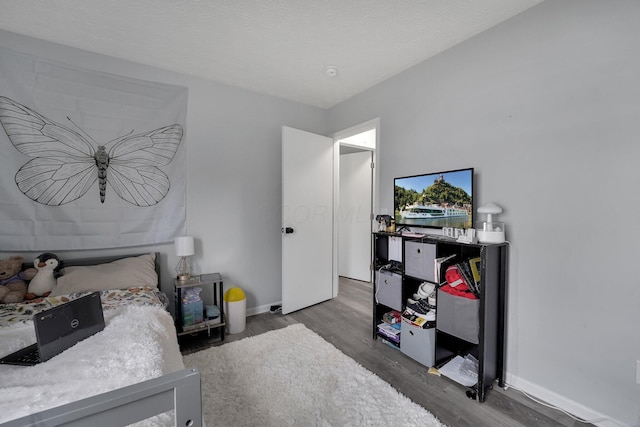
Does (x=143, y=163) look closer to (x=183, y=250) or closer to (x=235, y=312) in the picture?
(x=183, y=250)

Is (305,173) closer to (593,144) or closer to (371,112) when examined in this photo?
(371,112)

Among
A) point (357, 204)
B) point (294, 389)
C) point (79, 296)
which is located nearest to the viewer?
point (294, 389)

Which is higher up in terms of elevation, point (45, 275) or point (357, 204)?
point (357, 204)

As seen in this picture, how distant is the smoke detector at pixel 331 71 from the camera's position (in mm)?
2471

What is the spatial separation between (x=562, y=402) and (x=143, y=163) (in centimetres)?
357

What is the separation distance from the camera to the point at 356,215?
14.2 ft

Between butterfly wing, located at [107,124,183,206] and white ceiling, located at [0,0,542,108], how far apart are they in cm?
68

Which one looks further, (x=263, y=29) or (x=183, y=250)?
(x=183, y=250)

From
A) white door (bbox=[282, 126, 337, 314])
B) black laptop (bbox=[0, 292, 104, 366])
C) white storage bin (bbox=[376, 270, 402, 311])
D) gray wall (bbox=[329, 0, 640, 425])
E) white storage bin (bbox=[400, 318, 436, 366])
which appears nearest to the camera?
black laptop (bbox=[0, 292, 104, 366])

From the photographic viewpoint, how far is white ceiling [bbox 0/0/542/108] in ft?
5.67

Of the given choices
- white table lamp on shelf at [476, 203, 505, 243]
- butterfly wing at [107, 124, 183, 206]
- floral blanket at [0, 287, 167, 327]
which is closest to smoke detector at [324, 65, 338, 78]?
butterfly wing at [107, 124, 183, 206]

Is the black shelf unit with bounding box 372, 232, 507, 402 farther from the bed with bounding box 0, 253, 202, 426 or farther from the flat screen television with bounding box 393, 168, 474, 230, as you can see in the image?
the bed with bounding box 0, 253, 202, 426

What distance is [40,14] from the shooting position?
71.3 inches

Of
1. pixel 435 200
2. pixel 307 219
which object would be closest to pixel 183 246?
pixel 307 219
